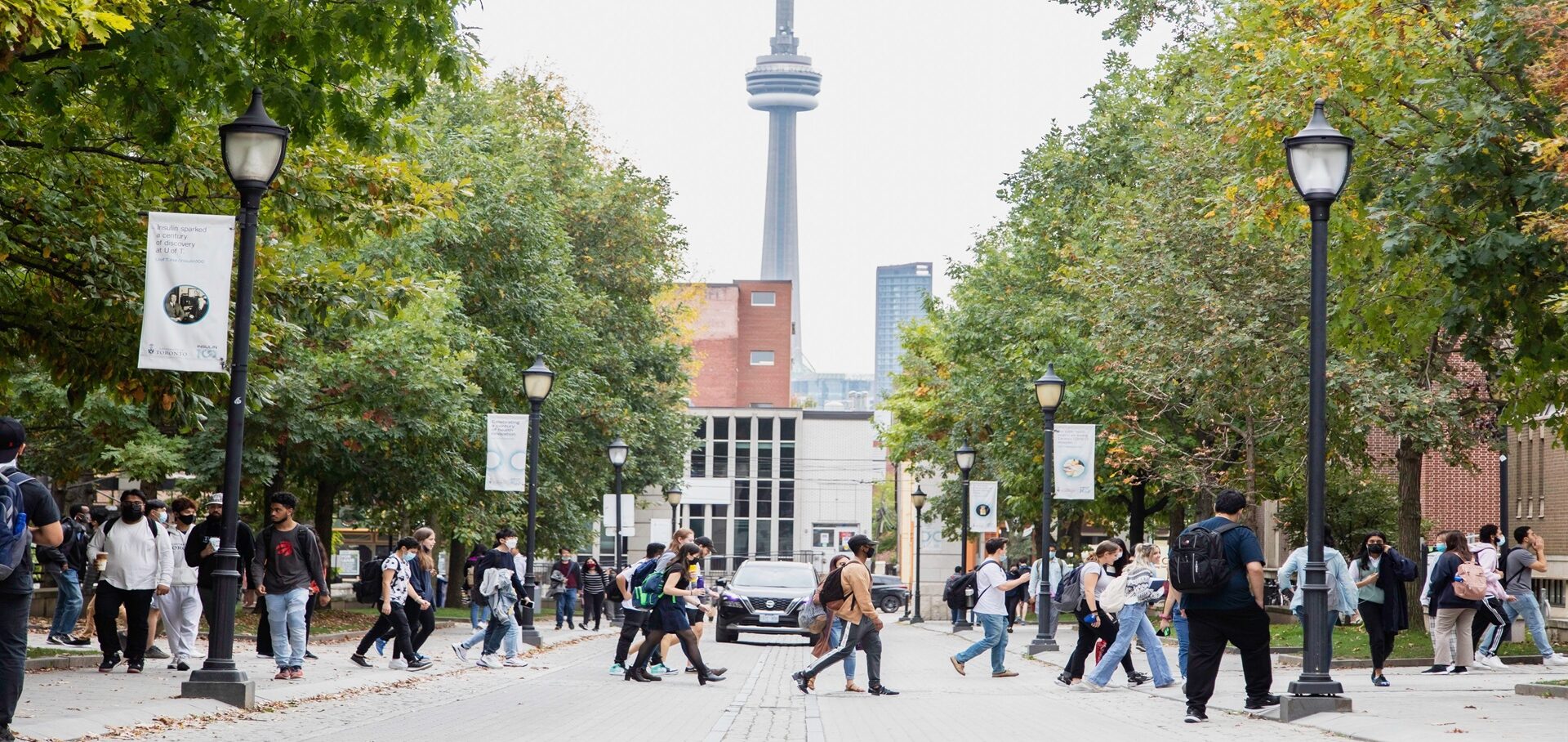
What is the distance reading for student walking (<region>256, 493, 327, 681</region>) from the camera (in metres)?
17.7

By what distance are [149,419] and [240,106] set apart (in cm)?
1526

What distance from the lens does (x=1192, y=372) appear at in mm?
28547

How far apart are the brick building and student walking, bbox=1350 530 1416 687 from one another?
95.1 m

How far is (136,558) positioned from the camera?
713 inches

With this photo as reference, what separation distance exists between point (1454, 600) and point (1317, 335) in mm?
6964

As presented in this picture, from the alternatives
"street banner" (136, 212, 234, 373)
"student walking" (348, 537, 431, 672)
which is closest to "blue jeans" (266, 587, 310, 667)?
"student walking" (348, 537, 431, 672)

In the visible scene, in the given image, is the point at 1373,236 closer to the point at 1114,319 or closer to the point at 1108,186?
the point at 1114,319

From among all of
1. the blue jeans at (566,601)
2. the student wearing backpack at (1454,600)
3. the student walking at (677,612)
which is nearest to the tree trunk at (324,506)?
the blue jeans at (566,601)

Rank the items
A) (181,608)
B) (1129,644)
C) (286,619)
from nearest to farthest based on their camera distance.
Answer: (286,619) < (181,608) < (1129,644)

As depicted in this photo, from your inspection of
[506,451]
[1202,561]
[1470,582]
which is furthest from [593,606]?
[1202,561]

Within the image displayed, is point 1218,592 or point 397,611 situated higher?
point 1218,592

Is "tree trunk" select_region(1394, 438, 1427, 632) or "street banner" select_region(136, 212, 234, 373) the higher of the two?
"street banner" select_region(136, 212, 234, 373)

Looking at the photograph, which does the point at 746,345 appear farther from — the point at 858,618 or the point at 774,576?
the point at 858,618

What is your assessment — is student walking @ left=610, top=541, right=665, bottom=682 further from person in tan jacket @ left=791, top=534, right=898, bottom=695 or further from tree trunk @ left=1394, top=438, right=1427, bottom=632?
tree trunk @ left=1394, top=438, right=1427, bottom=632
